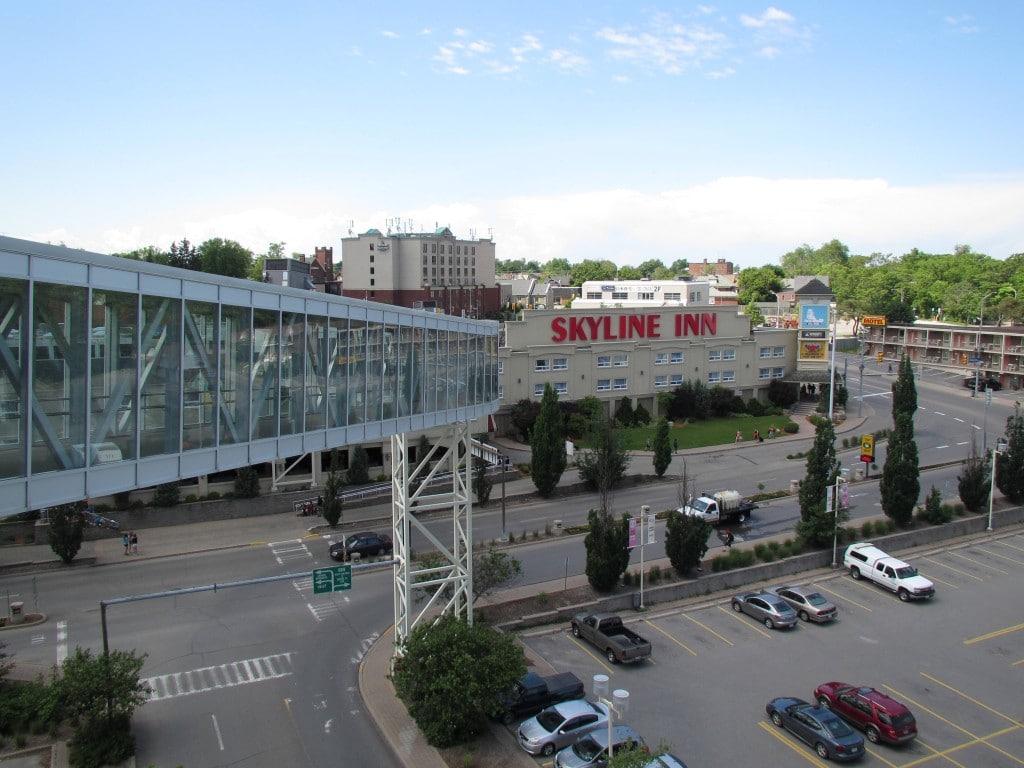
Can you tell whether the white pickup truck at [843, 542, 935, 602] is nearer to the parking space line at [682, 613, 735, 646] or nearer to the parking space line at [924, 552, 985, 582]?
the parking space line at [924, 552, 985, 582]

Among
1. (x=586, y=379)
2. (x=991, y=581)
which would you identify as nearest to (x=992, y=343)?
(x=586, y=379)

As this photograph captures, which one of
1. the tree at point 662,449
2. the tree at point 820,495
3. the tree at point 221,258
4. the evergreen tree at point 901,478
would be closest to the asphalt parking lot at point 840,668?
the tree at point 820,495

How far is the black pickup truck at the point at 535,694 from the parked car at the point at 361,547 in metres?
13.5

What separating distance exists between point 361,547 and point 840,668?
19019 millimetres

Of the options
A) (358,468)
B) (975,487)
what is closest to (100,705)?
(358,468)

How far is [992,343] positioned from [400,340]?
76.5 m

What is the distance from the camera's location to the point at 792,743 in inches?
790

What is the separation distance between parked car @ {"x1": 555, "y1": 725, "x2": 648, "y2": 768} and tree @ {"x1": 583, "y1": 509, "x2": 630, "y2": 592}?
9598 mm

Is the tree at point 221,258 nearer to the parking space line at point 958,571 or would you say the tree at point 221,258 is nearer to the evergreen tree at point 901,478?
the evergreen tree at point 901,478

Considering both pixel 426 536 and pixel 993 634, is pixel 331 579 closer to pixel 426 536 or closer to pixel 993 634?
pixel 426 536

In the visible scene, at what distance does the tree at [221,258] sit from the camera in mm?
108250

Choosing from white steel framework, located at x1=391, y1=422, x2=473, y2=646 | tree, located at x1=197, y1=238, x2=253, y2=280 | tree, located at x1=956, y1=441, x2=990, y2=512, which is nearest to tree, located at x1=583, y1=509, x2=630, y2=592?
white steel framework, located at x1=391, y1=422, x2=473, y2=646

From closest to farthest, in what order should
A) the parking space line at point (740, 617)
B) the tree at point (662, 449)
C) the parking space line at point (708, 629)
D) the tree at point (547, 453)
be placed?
the parking space line at point (708, 629) → the parking space line at point (740, 617) → the tree at point (547, 453) → the tree at point (662, 449)

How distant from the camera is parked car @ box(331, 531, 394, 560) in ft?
109
